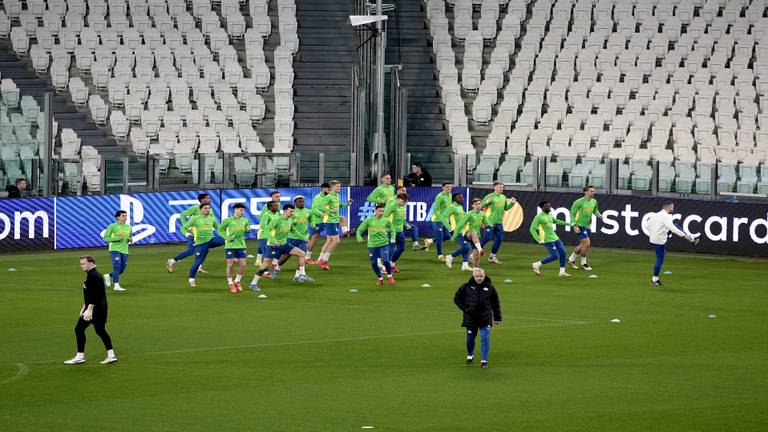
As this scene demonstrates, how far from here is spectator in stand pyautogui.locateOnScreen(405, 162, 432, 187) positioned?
40.2 meters

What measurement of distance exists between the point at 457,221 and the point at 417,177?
707 centimetres

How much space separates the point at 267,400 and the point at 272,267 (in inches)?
535

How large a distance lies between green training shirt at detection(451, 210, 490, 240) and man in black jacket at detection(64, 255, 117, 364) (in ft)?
43.3

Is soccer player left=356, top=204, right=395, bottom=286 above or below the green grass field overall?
above

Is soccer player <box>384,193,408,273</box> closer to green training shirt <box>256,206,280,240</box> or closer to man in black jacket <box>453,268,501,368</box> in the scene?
green training shirt <box>256,206,280,240</box>

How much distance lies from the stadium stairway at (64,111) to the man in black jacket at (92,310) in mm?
21822

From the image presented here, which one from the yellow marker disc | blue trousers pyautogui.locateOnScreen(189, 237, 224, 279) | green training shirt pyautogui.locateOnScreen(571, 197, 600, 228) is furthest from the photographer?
the yellow marker disc

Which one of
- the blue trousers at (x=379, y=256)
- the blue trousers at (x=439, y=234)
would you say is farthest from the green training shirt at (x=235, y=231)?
the blue trousers at (x=439, y=234)

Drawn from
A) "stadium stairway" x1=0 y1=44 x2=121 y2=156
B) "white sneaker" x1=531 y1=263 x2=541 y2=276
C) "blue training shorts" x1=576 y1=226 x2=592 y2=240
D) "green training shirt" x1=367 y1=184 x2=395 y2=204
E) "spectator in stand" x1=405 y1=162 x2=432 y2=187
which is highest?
"stadium stairway" x1=0 y1=44 x2=121 y2=156

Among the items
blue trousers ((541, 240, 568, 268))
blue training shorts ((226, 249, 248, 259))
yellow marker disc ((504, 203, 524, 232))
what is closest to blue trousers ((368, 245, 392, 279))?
blue training shorts ((226, 249, 248, 259))

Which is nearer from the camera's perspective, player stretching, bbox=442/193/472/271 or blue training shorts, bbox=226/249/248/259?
blue training shorts, bbox=226/249/248/259

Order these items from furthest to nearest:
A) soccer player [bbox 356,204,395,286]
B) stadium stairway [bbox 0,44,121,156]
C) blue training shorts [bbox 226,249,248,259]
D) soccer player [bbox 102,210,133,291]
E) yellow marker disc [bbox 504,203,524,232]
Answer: stadium stairway [bbox 0,44,121,156] → yellow marker disc [bbox 504,203,524,232] → soccer player [bbox 356,204,395,286] → blue training shorts [bbox 226,249,248,259] → soccer player [bbox 102,210,133,291]

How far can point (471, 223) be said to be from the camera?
106 ft

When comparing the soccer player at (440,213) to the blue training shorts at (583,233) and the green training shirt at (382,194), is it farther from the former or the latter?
Answer: the blue training shorts at (583,233)
